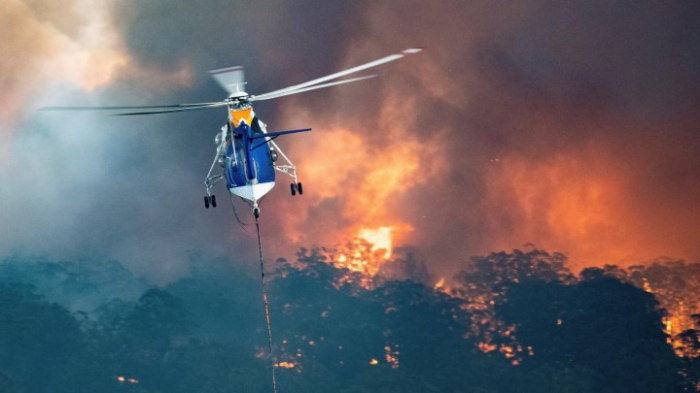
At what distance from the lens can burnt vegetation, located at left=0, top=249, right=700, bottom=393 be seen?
3167 inches

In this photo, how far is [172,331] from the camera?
89.8 metres

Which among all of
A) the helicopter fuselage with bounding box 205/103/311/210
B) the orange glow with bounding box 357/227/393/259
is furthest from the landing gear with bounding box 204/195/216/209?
the orange glow with bounding box 357/227/393/259

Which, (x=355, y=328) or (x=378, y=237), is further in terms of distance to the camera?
(x=355, y=328)

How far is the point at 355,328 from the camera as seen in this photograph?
86.3 m

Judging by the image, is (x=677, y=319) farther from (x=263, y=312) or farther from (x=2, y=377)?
(x=2, y=377)

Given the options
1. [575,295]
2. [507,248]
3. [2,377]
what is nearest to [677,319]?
[575,295]

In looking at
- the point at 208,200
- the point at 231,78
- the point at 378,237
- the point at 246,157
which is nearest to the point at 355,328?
the point at 378,237

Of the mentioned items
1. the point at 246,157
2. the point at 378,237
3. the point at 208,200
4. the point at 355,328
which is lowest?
the point at 208,200

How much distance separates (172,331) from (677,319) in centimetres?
4948

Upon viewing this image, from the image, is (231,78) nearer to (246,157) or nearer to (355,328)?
(246,157)

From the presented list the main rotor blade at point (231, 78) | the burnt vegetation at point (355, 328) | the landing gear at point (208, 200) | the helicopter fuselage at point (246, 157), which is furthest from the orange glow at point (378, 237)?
the helicopter fuselage at point (246, 157)

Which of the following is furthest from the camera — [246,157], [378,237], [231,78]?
[378,237]

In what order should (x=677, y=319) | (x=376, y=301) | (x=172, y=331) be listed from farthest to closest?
1. (x=172, y=331)
2. (x=376, y=301)
3. (x=677, y=319)

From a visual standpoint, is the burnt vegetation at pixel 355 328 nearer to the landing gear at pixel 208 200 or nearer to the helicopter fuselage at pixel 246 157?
the landing gear at pixel 208 200
